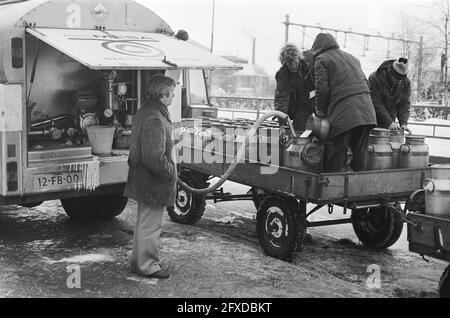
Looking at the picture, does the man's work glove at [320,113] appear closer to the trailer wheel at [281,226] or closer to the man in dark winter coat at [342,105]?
the man in dark winter coat at [342,105]

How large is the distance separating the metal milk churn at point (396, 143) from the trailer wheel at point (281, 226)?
48.4 inches

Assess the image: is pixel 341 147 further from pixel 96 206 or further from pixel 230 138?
pixel 96 206

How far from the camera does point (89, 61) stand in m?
5.52

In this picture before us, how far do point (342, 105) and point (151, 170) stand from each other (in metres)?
2.25

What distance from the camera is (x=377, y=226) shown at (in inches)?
293

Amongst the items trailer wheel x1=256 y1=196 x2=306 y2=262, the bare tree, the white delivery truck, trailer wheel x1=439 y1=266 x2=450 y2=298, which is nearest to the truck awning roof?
the white delivery truck

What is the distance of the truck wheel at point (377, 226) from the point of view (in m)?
7.16

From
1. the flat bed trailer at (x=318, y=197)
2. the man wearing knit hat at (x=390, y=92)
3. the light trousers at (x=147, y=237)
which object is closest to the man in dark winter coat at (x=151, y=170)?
the light trousers at (x=147, y=237)

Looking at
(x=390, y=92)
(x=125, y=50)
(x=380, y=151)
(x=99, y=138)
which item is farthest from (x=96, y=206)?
(x=390, y=92)

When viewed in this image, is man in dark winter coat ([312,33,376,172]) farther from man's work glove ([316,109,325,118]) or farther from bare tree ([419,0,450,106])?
bare tree ([419,0,450,106])

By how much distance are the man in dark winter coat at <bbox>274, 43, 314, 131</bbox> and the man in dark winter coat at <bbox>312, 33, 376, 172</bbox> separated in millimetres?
663

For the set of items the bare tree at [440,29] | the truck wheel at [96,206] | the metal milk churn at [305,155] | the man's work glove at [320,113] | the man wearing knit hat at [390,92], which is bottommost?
the truck wheel at [96,206]

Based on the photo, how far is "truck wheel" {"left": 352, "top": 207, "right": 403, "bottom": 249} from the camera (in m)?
7.16

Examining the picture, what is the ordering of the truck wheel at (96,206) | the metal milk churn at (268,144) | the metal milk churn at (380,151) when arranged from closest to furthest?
the metal milk churn at (380,151)
the metal milk churn at (268,144)
the truck wheel at (96,206)
